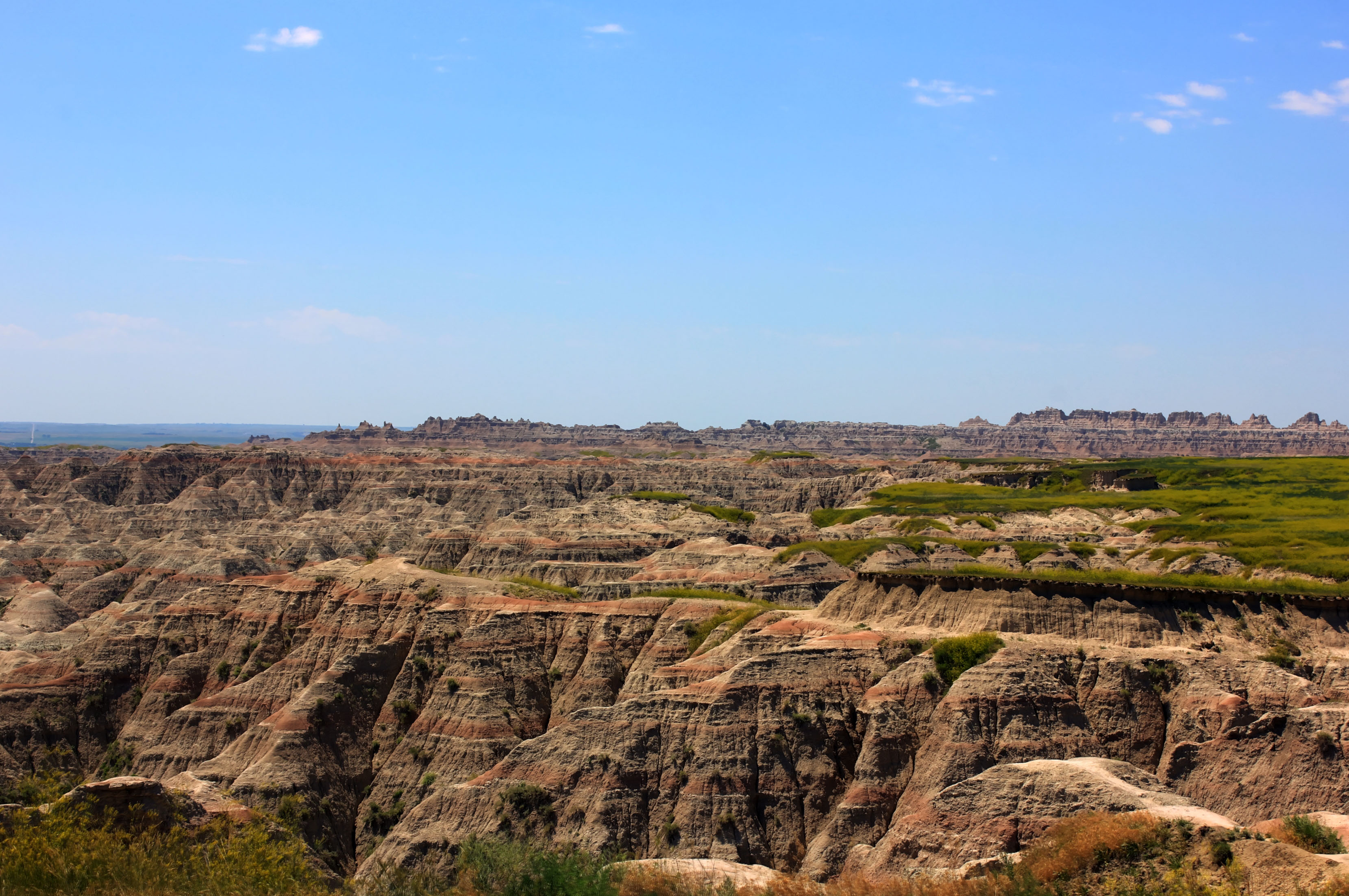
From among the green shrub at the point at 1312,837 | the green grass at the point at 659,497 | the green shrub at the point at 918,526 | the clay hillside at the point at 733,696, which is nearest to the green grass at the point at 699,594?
the clay hillside at the point at 733,696

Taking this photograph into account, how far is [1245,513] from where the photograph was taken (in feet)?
368

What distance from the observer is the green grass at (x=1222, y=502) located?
84.0 metres

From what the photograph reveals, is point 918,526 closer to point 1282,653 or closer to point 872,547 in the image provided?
point 872,547

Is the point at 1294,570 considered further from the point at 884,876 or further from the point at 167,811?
the point at 167,811

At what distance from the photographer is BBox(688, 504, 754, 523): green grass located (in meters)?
141

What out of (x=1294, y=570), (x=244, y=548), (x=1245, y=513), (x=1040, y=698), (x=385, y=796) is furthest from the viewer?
(x=244, y=548)

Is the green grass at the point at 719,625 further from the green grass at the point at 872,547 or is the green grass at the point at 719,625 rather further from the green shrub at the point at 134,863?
the green grass at the point at 872,547

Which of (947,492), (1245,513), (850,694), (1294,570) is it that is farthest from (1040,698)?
(947,492)

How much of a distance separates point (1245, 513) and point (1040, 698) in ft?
263

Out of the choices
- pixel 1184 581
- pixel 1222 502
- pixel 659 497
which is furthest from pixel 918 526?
pixel 1184 581

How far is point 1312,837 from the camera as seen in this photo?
99.3ft

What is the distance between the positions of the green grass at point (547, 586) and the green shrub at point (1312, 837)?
53.0m

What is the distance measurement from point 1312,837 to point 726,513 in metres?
116

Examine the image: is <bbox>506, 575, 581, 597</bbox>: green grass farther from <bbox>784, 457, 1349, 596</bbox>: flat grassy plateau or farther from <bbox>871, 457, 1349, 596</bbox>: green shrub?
<bbox>871, 457, 1349, 596</bbox>: green shrub
